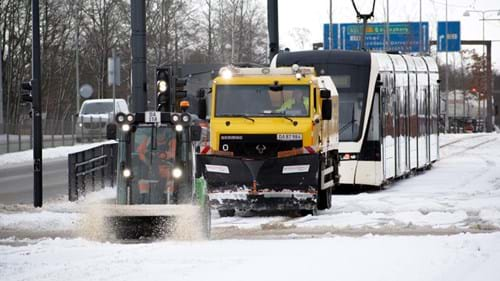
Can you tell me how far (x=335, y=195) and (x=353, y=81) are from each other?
9.83ft

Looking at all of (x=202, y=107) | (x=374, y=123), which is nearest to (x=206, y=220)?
(x=202, y=107)

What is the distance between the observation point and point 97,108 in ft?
198

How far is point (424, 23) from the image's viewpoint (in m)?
88.8

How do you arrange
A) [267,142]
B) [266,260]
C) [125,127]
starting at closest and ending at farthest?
[266,260], [125,127], [267,142]

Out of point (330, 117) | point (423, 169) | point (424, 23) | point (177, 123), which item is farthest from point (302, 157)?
point (424, 23)

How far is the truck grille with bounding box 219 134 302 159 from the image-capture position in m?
23.2

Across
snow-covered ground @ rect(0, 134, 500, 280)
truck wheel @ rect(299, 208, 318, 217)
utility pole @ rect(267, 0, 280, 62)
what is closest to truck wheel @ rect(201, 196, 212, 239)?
snow-covered ground @ rect(0, 134, 500, 280)

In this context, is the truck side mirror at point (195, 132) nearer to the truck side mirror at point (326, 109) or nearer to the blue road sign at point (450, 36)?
the truck side mirror at point (326, 109)

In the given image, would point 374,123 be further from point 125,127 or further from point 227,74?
point 125,127

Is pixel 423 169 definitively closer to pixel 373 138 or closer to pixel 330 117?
pixel 373 138

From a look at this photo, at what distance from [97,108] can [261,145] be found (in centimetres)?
3808

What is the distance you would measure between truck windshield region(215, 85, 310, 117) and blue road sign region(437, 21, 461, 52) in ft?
220

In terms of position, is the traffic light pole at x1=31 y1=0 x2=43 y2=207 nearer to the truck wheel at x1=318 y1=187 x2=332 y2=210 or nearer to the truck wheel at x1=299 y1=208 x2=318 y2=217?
the truck wheel at x1=299 y1=208 x2=318 y2=217

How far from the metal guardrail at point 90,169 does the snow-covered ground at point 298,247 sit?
1067mm
